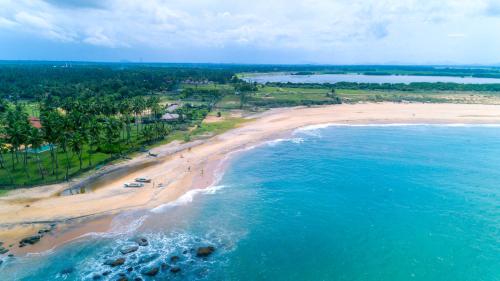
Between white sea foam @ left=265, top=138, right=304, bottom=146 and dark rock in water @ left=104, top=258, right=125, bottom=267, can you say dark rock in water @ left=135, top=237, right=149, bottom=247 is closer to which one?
dark rock in water @ left=104, top=258, right=125, bottom=267

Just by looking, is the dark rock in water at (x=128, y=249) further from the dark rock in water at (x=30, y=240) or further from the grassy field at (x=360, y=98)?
the grassy field at (x=360, y=98)

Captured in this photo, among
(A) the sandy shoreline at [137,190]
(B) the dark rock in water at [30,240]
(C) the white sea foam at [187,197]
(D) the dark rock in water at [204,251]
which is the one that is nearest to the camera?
(D) the dark rock in water at [204,251]

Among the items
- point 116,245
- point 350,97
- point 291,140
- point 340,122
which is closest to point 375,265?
point 116,245

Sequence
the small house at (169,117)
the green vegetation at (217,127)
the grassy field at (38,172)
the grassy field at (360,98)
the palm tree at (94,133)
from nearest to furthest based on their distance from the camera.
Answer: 1. the grassy field at (38,172)
2. the palm tree at (94,133)
3. the green vegetation at (217,127)
4. the small house at (169,117)
5. the grassy field at (360,98)

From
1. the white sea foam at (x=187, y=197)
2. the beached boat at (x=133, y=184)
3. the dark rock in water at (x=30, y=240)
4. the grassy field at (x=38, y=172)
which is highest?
the grassy field at (x=38, y=172)

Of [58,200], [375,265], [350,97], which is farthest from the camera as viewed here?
[350,97]

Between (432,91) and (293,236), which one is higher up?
(432,91)

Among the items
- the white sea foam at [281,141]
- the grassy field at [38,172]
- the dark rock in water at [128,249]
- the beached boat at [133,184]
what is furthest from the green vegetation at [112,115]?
the dark rock in water at [128,249]

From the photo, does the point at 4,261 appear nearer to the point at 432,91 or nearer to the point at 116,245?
the point at 116,245
